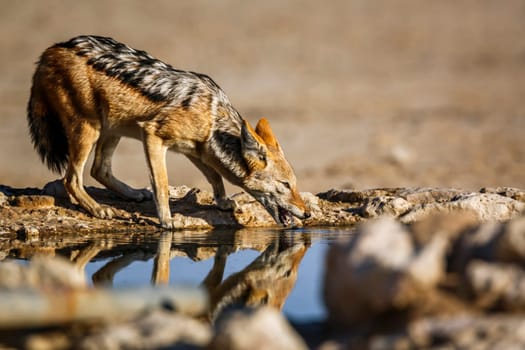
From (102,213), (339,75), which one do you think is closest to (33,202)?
(102,213)

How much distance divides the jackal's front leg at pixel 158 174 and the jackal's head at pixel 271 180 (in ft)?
2.51

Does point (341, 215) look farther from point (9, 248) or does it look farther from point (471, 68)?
point (471, 68)

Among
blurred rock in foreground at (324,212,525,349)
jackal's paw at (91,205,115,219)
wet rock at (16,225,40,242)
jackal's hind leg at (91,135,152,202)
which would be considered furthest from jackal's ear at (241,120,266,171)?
blurred rock in foreground at (324,212,525,349)

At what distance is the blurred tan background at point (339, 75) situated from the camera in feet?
51.0

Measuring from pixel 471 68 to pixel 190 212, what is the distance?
15570mm

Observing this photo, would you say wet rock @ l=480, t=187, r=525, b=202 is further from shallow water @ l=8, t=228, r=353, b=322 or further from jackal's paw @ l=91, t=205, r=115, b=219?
jackal's paw @ l=91, t=205, r=115, b=219

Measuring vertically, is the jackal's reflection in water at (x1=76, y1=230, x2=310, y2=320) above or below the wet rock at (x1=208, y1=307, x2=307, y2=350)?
above

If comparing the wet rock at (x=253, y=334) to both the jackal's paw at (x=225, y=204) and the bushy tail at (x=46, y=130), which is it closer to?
the jackal's paw at (x=225, y=204)

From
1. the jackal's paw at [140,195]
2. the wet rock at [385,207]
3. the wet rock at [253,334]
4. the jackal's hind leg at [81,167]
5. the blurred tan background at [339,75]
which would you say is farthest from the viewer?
the blurred tan background at [339,75]

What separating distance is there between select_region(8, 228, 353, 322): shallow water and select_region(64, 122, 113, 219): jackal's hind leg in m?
0.57

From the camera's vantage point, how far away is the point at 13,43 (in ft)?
76.4

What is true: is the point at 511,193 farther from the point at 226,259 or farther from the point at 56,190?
the point at 56,190

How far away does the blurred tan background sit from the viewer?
1554cm

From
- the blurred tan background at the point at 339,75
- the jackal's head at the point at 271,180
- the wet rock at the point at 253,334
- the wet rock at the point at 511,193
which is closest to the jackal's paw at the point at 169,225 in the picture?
the jackal's head at the point at 271,180
